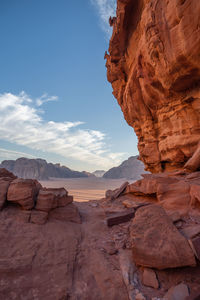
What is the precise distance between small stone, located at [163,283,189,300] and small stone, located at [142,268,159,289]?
0.24 meters

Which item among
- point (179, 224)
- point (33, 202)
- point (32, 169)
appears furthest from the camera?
point (32, 169)

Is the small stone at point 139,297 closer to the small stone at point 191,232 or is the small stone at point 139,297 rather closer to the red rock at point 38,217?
the small stone at point 191,232

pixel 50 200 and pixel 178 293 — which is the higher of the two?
pixel 50 200

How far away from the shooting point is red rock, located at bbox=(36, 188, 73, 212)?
16.2 feet

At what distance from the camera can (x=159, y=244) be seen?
3.01 m

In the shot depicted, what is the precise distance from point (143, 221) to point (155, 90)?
9.34 metres

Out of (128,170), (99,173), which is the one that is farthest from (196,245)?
(99,173)

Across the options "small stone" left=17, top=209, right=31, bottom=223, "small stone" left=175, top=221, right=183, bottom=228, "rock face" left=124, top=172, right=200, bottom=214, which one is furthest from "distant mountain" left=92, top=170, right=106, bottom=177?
"small stone" left=175, top=221, right=183, bottom=228

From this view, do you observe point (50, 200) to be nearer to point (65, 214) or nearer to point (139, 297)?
point (65, 214)

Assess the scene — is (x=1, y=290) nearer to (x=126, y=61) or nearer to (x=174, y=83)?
(x=174, y=83)

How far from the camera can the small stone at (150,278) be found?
274 cm

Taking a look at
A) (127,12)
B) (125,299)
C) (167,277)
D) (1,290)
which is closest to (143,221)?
(167,277)

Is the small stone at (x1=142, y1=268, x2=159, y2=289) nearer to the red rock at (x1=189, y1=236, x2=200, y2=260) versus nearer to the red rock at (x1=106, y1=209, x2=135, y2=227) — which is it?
the red rock at (x1=189, y1=236, x2=200, y2=260)

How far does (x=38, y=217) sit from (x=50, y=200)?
0.67 metres
